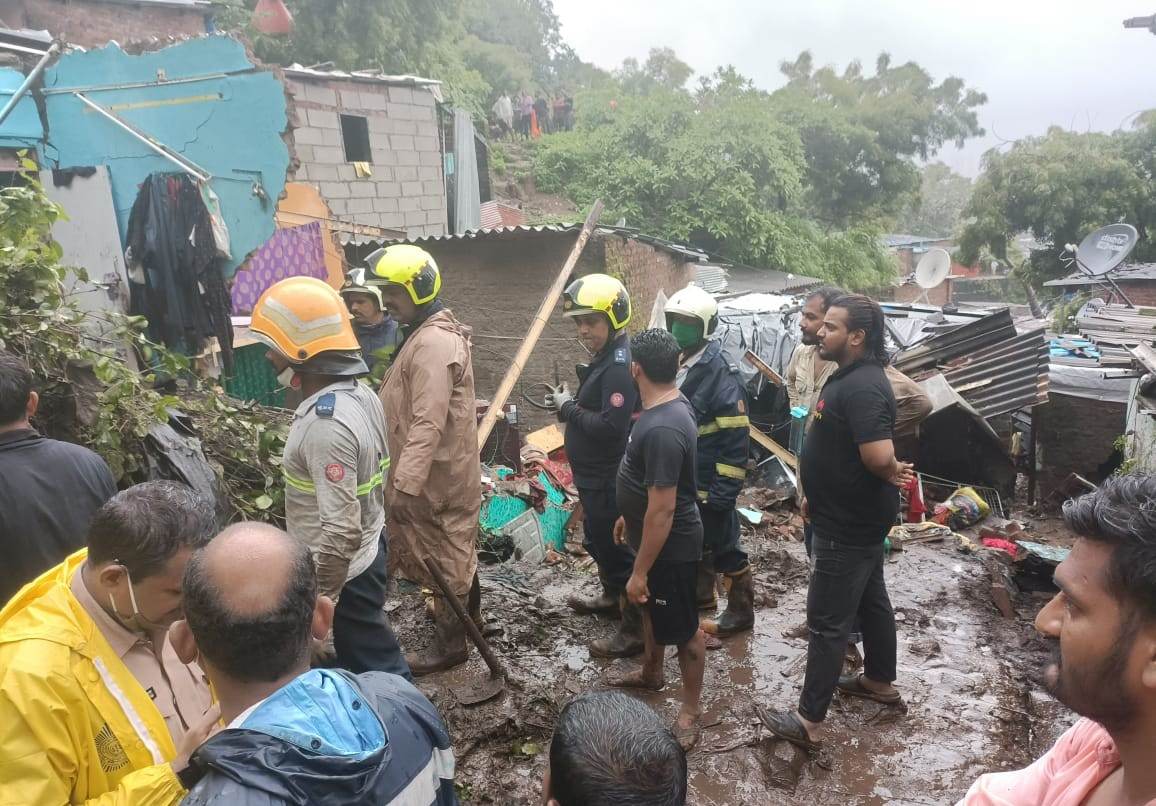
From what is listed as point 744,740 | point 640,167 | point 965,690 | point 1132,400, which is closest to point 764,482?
point 1132,400

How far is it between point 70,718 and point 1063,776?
1860mm

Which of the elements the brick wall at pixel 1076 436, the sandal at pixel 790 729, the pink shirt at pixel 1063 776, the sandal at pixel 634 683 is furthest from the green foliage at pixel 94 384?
the brick wall at pixel 1076 436

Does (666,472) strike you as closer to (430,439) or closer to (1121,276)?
(430,439)

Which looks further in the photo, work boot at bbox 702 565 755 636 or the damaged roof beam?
the damaged roof beam

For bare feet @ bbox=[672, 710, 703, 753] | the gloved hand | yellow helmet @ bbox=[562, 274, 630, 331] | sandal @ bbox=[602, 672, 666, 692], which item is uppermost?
yellow helmet @ bbox=[562, 274, 630, 331]

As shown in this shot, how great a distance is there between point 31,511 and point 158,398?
1380 mm

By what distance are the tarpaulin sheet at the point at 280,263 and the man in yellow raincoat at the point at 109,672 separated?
7.28 meters

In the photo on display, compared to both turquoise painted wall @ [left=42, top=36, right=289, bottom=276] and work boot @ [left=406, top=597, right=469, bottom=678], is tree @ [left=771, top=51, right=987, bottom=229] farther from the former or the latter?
work boot @ [left=406, top=597, right=469, bottom=678]

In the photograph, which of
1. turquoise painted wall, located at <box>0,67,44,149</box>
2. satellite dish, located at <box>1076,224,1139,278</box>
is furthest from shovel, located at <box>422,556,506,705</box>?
satellite dish, located at <box>1076,224,1139,278</box>

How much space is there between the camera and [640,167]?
846 inches

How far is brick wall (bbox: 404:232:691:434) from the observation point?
8.79 meters

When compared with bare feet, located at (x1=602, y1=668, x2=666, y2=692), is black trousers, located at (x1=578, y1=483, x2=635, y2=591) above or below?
above

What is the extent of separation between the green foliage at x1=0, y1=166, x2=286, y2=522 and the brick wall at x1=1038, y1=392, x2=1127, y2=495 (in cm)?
828

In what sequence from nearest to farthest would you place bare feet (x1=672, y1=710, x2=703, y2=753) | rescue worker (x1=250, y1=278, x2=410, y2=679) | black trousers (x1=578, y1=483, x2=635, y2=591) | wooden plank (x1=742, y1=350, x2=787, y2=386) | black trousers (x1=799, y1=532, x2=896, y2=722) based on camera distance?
rescue worker (x1=250, y1=278, x2=410, y2=679), black trousers (x1=799, y1=532, x2=896, y2=722), bare feet (x1=672, y1=710, x2=703, y2=753), black trousers (x1=578, y1=483, x2=635, y2=591), wooden plank (x1=742, y1=350, x2=787, y2=386)
